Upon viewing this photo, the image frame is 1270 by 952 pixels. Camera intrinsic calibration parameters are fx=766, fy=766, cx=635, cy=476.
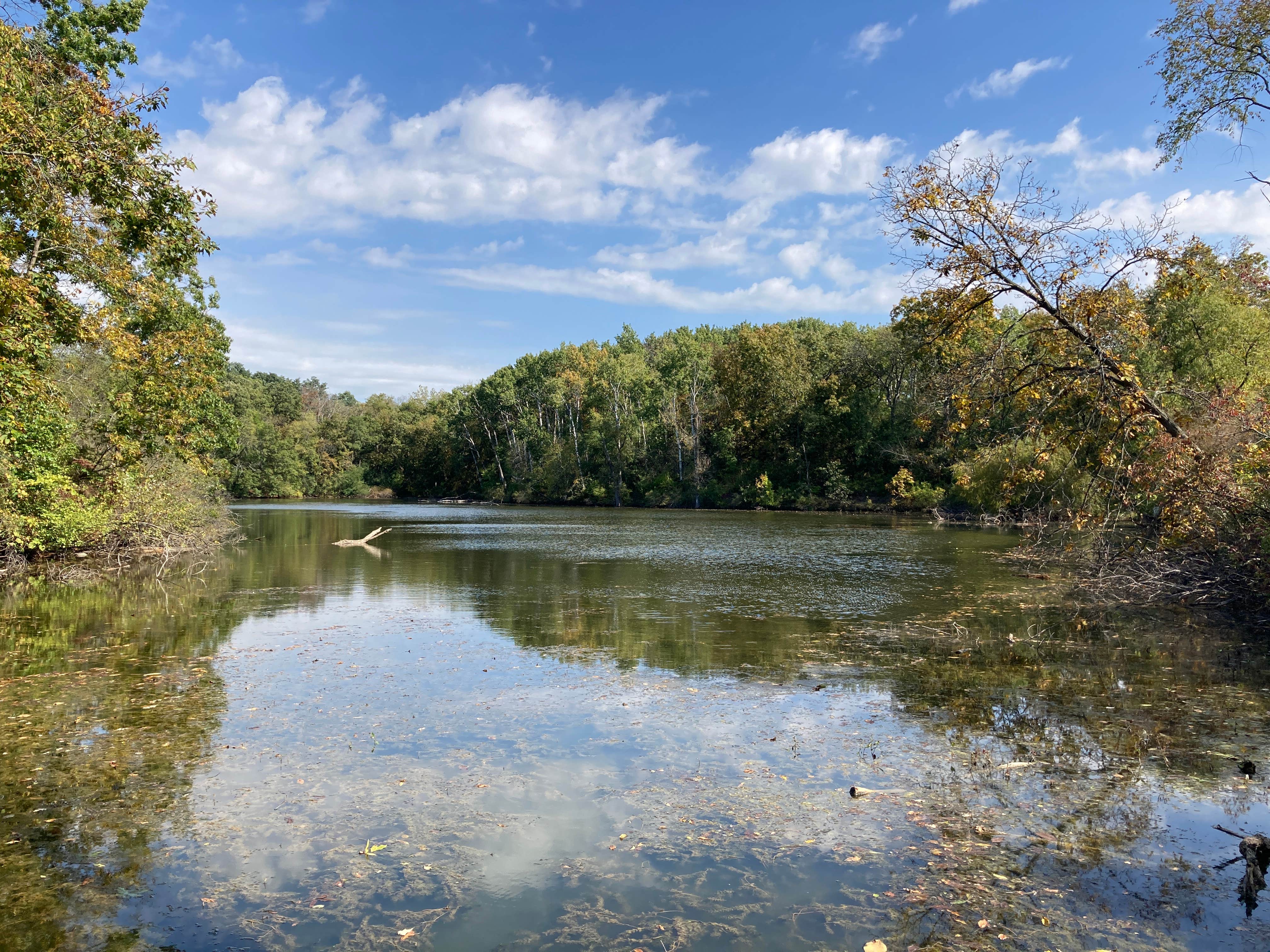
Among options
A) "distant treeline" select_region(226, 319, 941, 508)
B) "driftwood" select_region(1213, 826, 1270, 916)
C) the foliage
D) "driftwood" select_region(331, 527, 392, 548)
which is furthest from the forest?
"distant treeline" select_region(226, 319, 941, 508)

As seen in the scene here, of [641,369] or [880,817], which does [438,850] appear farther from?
[641,369]

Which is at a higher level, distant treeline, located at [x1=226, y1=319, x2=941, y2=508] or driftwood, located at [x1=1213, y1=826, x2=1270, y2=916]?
distant treeline, located at [x1=226, y1=319, x2=941, y2=508]

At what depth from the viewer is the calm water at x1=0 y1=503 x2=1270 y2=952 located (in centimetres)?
489

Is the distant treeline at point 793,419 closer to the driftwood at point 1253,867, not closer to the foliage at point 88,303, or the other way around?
the driftwood at point 1253,867

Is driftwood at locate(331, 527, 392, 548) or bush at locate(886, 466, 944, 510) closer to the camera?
driftwood at locate(331, 527, 392, 548)

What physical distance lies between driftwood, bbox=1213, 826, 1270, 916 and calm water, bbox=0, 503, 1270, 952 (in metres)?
Result: 0.08

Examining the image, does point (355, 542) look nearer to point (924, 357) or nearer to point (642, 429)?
point (924, 357)

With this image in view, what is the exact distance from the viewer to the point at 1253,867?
5.15 m

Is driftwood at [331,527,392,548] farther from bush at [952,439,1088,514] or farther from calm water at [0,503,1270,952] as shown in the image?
bush at [952,439,1088,514]

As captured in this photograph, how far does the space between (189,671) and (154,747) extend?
3754 millimetres

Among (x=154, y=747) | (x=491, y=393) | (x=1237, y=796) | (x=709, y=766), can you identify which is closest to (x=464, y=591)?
(x=154, y=747)

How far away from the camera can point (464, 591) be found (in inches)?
810

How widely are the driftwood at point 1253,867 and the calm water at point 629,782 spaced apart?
0.26ft

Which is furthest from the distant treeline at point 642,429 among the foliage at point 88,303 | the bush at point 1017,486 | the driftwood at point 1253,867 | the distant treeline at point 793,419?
the driftwood at point 1253,867
